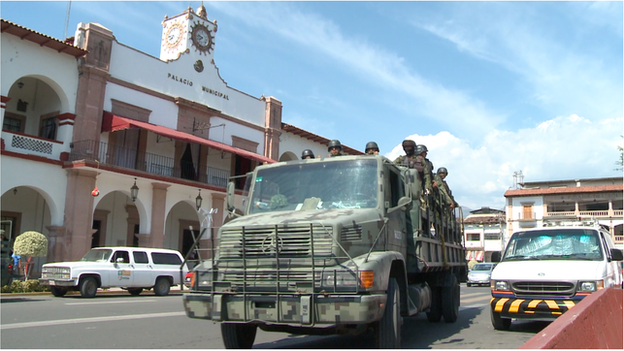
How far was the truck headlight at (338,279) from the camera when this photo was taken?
220 inches

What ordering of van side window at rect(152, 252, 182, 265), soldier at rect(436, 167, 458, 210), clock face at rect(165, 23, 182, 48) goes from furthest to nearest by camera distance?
clock face at rect(165, 23, 182, 48) < van side window at rect(152, 252, 182, 265) < soldier at rect(436, 167, 458, 210)

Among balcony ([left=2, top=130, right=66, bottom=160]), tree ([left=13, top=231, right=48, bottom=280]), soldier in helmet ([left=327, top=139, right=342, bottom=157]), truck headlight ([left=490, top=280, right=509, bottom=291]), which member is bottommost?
truck headlight ([left=490, top=280, right=509, bottom=291])

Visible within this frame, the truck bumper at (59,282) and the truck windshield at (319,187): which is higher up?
the truck windshield at (319,187)

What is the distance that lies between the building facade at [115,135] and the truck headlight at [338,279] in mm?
15028

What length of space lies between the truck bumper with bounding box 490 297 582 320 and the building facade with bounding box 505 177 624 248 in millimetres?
45651

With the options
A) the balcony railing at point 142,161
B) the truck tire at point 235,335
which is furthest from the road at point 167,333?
the balcony railing at point 142,161

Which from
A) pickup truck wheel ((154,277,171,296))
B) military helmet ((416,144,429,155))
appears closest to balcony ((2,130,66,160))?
pickup truck wheel ((154,277,171,296))

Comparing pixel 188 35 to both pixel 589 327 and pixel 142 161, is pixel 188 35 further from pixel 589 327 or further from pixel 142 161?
pixel 589 327

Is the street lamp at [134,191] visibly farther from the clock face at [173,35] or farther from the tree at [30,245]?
the clock face at [173,35]

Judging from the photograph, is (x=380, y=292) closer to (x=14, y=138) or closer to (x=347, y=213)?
(x=347, y=213)

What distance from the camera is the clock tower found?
82.4 feet

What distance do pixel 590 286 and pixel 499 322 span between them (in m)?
1.72

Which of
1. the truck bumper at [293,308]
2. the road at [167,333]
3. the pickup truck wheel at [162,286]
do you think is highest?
the truck bumper at [293,308]

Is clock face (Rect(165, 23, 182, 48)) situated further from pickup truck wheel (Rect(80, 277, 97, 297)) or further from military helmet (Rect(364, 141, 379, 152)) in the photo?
military helmet (Rect(364, 141, 379, 152))
